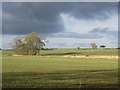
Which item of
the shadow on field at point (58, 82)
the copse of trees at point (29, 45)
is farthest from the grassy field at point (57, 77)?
the copse of trees at point (29, 45)

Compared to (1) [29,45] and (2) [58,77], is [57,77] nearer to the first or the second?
(2) [58,77]

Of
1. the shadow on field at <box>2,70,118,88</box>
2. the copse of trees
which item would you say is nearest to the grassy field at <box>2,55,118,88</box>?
the shadow on field at <box>2,70,118,88</box>

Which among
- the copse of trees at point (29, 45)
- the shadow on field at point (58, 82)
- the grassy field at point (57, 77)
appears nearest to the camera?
the shadow on field at point (58, 82)

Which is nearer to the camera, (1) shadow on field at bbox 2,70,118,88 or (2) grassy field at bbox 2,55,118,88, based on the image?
(1) shadow on field at bbox 2,70,118,88

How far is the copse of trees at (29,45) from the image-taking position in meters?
125

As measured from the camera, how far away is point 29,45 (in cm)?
12525

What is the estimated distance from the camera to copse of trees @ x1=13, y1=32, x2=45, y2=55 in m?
125

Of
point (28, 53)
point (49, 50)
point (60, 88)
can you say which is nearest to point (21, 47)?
point (28, 53)

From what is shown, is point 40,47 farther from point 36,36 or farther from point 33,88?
point 33,88

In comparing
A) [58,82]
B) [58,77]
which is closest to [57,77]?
[58,77]

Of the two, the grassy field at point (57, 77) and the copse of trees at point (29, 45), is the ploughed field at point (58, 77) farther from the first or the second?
the copse of trees at point (29, 45)

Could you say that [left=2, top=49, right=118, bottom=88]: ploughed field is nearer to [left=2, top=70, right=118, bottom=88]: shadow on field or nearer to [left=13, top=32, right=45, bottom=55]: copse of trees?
[left=2, top=70, right=118, bottom=88]: shadow on field

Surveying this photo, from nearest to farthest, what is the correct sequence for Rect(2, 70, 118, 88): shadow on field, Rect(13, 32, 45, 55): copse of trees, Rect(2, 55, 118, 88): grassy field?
Rect(2, 70, 118, 88): shadow on field, Rect(2, 55, 118, 88): grassy field, Rect(13, 32, 45, 55): copse of trees

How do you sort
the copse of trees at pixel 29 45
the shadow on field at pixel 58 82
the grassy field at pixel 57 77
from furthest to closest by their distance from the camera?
the copse of trees at pixel 29 45
the grassy field at pixel 57 77
the shadow on field at pixel 58 82
